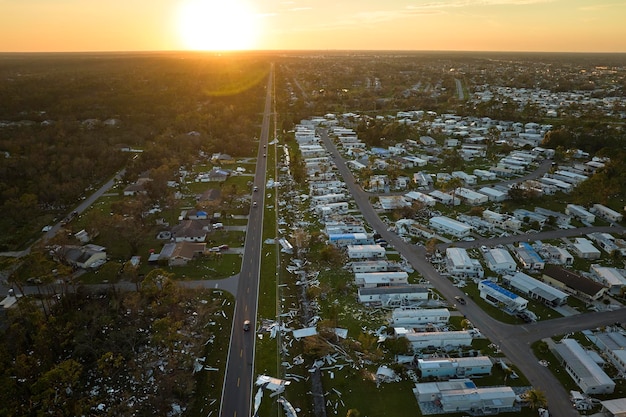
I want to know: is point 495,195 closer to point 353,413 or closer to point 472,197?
point 472,197

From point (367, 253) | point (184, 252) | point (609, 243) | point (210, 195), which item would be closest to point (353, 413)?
point (367, 253)

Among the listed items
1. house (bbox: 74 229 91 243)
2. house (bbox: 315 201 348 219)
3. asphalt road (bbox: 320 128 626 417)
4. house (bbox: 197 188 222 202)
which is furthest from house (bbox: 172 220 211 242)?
asphalt road (bbox: 320 128 626 417)

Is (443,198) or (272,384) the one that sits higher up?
(443,198)

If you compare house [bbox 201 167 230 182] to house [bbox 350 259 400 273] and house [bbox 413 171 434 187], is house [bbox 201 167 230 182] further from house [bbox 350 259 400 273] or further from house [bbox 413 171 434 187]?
house [bbox 350 259 400 273]

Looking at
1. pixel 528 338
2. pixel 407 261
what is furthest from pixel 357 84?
pixel 528 338

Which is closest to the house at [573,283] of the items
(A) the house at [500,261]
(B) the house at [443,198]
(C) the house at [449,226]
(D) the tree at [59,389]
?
(A) the house at [500,261]

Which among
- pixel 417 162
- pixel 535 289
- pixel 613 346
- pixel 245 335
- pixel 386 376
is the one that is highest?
pixel 417 162
